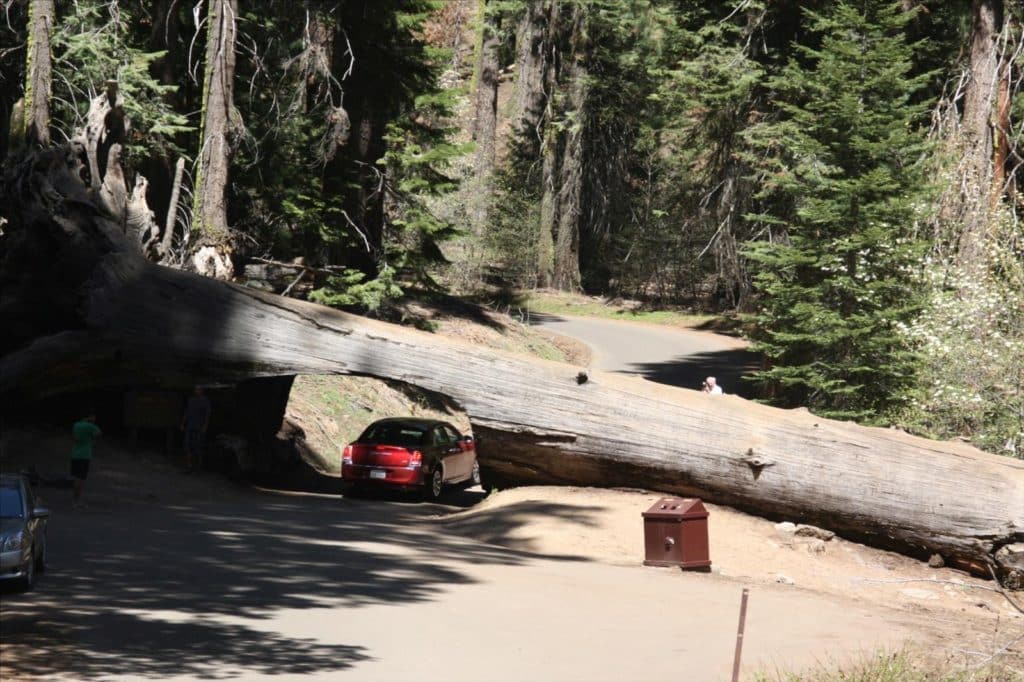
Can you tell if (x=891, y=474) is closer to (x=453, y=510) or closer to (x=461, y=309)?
(x=453, y=510)

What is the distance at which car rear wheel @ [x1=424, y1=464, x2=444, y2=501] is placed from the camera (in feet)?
75.3

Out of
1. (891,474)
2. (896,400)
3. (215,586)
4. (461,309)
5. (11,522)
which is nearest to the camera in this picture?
(11,522)

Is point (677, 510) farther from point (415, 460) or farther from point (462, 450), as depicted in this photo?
point (462, 450)

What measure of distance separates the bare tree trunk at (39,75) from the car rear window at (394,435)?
9193 millimetres

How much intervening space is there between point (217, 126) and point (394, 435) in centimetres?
877

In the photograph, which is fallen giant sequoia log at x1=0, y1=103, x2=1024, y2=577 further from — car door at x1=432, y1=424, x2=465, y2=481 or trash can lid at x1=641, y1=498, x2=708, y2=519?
car door at x1=432, y1=424, x2=465, y2=481

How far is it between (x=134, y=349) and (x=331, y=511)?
4211 millimetres

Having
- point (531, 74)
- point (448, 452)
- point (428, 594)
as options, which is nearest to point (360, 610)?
point (428, 594)

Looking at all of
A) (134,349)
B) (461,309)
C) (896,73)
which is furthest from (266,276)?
(896,73)

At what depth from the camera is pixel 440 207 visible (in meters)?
45.0

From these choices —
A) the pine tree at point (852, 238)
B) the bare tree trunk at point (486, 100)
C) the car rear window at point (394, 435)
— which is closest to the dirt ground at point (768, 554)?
the car rear window at point (394, 435)

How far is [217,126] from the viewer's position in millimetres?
26578

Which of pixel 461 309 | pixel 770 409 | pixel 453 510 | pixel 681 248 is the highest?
pixel 681 248

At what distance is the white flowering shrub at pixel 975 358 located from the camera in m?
21.3
